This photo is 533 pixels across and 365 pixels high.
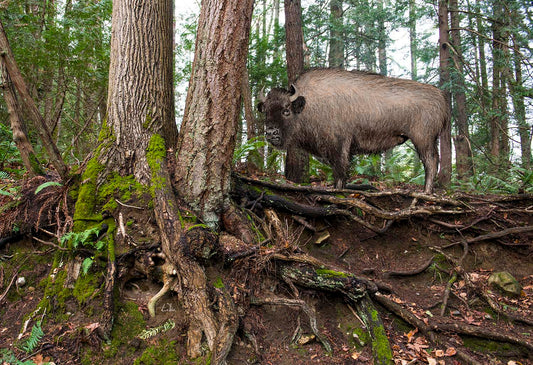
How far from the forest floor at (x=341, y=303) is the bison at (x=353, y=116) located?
1.36 metres

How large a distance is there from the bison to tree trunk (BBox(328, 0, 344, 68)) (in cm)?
825

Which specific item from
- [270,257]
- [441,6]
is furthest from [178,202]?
[441,6]

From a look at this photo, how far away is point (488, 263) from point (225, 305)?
4.18 m

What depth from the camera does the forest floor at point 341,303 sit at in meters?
3.26

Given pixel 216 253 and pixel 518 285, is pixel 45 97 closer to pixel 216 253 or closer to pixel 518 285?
pixel 216 253

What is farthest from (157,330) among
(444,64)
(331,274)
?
(444,64)

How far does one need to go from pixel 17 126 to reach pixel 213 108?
2.56 meters

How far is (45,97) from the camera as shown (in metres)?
9.50

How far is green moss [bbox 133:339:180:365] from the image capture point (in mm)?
3123

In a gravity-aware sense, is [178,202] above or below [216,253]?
above

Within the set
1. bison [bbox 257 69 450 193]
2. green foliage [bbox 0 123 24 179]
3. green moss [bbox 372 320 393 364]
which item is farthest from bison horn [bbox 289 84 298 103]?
green foliage [bbox 0 123 24 179]

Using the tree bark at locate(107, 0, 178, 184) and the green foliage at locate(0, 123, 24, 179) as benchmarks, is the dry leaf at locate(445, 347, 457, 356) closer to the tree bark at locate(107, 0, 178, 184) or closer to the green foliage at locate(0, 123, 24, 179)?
the tree bark at locate(107, 0, 178, 184)

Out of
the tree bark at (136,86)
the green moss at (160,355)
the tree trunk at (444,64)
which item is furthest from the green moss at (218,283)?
the tree trunk at (444,64)

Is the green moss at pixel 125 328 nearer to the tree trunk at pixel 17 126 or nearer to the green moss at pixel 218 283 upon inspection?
the green moss at pixel 218 283
